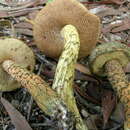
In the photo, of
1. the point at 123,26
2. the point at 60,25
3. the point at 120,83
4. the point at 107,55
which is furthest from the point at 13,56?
the point at 123,26

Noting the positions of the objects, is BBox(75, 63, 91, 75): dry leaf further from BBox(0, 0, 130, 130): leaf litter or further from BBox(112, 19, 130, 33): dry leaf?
BBox(112, 19, 130, 33): dry leaf

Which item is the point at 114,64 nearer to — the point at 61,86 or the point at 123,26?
the point at 61,86

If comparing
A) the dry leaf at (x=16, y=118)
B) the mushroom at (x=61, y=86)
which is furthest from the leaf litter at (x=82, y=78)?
the mushroom at (x=61, y=86)

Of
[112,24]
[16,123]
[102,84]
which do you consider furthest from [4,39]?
[112,24]

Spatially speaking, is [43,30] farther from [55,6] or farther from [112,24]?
[112,24]

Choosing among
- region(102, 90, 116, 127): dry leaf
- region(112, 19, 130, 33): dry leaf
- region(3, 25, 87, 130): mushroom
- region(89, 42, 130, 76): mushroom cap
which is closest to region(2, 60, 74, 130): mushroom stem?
region(3, 25, 87, 130): mushroom

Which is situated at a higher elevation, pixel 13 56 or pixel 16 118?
pixel 13 56

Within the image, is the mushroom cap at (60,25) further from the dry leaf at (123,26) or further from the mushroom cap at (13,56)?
the dry leaf at (123,26)
